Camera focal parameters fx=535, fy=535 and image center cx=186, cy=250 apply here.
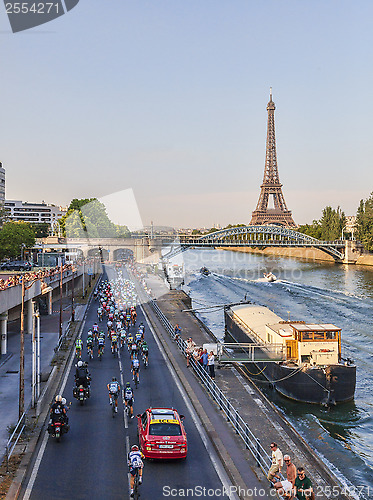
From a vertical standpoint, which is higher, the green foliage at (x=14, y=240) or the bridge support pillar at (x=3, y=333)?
the green foliage at (x=14, y=240)

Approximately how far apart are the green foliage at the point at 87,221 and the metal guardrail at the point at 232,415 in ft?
377

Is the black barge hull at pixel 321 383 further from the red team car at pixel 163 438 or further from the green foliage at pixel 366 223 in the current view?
the green foliage at pixel 366 223

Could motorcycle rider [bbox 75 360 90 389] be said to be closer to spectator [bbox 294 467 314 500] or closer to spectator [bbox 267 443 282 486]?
spectator [bbox 267 443 282 486]

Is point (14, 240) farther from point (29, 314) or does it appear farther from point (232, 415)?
point (232, 415)

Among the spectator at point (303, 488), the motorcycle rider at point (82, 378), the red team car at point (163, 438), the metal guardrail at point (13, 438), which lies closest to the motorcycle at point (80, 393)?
the motorcycle rider at point (82, 378)

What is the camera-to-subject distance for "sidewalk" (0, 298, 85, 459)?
23.7 metres

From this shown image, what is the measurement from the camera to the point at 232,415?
877 inches

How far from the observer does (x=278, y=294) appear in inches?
3561

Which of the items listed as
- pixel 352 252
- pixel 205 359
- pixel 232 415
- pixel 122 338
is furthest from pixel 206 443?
pixel 352 252

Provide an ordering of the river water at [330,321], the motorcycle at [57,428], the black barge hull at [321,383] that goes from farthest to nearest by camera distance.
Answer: the black barge hull at [321,383]
the river water at [330,321]
the motorcycle at [57,428]

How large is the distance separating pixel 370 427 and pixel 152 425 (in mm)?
16640

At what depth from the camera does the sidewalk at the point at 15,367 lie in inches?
933

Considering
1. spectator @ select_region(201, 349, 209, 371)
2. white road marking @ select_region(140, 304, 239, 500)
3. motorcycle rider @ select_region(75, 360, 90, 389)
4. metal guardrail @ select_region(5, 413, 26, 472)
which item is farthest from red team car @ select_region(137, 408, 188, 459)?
spectator @ select_region(201, 349, 209, 371)

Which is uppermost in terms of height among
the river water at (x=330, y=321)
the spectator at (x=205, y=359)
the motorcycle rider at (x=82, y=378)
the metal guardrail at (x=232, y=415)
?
the motorcycle rider at (x=82, y=378)
